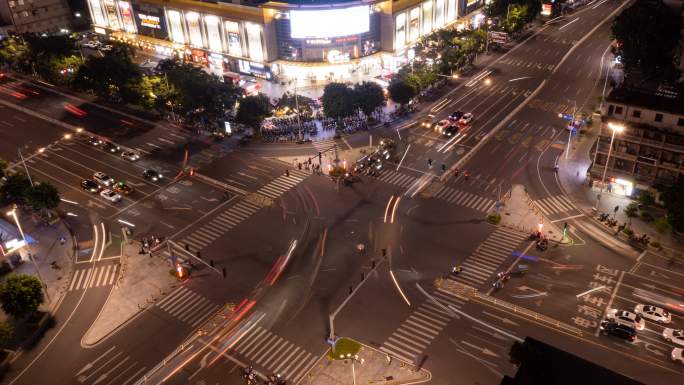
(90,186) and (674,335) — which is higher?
(90,186)

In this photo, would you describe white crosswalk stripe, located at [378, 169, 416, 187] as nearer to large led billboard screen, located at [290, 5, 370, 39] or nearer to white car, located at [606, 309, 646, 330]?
white car, located at [606, 309, 646, 330]

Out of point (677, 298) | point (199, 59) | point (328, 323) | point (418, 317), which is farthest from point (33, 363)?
point (199, 59)

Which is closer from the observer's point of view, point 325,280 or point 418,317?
point 418,317

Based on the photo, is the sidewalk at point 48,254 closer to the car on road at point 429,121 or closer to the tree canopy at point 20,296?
the tree canopy at point 20,296

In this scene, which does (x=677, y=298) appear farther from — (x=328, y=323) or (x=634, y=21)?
(x=634, y=21)

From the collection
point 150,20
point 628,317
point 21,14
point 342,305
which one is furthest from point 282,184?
point 21,14

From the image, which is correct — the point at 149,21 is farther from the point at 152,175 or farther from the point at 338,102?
the point at 338,102

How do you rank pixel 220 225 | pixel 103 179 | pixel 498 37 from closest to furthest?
1. pixel 220 225
2. pixel 103 179
3. pixel 498 37

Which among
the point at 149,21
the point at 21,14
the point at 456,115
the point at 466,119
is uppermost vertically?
the point at 21,14
